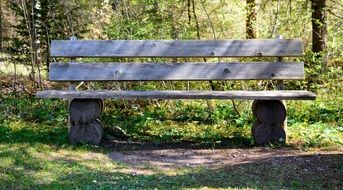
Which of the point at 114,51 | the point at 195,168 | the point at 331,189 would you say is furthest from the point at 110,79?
the point at 331,189

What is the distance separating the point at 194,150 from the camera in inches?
263

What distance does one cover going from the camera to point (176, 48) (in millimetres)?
7395

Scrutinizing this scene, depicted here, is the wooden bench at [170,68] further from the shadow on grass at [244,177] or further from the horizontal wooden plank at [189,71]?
the shadow on grass at [244,177]

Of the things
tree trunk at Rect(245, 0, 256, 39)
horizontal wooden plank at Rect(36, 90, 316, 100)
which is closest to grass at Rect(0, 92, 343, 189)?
horizontal wooden plank at Rect(36, 90, 316, 100)

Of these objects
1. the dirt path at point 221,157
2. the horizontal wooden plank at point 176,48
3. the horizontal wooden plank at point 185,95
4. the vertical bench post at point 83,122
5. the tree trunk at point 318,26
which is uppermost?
the tree trunk at point 318,26

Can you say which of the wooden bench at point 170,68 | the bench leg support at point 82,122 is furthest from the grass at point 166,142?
the wooden bench at point 170,68

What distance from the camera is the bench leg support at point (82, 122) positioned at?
677cm

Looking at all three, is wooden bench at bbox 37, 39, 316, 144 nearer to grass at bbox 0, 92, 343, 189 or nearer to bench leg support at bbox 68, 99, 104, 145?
bench leg support at bbox 68, 99, 104, 145

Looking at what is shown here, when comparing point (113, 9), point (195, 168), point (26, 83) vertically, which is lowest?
point (195, 168)

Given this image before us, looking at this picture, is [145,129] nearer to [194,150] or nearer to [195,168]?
[194,150]

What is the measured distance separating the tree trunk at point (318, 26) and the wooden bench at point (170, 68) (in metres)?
2.57

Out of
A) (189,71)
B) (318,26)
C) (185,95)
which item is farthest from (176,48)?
(318,26)

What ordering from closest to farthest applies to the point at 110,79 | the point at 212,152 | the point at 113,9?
the point at 212,152, the point at 110,79, the point at 113,9

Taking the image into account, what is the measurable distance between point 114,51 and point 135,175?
8.00 ft
